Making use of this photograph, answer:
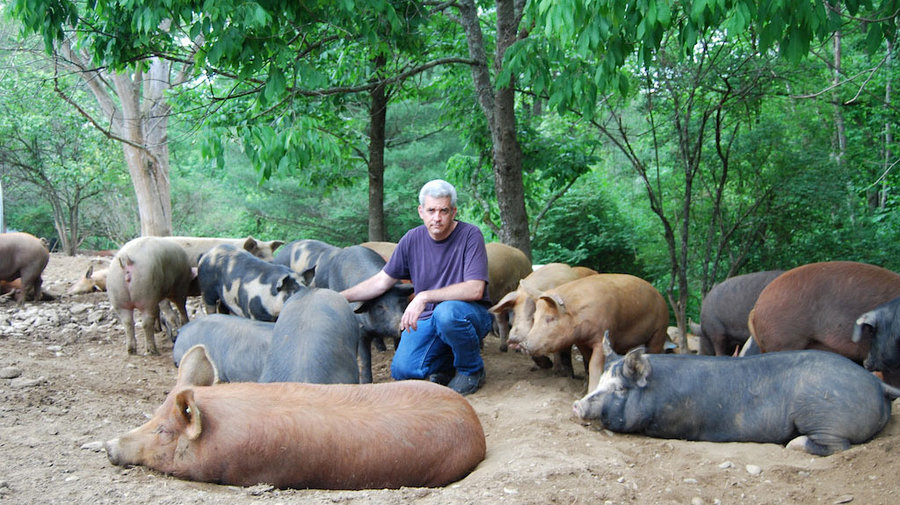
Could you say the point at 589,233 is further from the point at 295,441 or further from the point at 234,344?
the point at 295,441

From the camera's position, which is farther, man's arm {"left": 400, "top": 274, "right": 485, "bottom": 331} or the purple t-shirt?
the purple t-shirt

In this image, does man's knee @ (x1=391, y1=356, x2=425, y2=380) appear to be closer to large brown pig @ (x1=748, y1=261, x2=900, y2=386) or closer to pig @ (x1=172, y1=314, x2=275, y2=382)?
pig @ (x1=172, y1=314, x2=275, y2=382)

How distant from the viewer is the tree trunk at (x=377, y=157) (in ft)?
36.8

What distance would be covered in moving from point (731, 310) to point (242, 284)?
4421 mm

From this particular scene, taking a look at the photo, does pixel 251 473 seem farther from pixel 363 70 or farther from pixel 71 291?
pixel 71 291

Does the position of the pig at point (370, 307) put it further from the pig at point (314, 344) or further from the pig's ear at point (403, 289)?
the pig at point (314, 344)

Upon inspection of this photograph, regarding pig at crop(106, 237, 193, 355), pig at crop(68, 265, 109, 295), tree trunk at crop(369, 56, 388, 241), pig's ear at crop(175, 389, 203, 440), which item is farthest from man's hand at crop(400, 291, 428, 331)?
pig at crop(68, 265, 109, 295)

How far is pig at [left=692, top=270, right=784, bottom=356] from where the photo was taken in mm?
6527

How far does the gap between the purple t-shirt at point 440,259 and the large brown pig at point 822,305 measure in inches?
82.4

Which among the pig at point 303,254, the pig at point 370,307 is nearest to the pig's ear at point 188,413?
the pig at point 370,307

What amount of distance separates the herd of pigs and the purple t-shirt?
297 millimetres

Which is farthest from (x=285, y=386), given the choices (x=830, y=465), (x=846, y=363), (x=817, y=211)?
(x=817, y=211)

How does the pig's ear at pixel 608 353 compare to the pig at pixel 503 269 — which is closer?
the pig's ear at pixel 608 353

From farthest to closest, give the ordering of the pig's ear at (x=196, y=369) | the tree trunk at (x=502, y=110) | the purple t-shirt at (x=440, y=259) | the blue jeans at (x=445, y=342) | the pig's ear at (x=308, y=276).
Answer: the tree trunk at (x=502, y=110), the pig's ear at (x=308, y=276), the purple t-shirt at (x=440, y=259), the blue jeans at (x=445, y=342), the pig's ear at (x=196, y=369)
